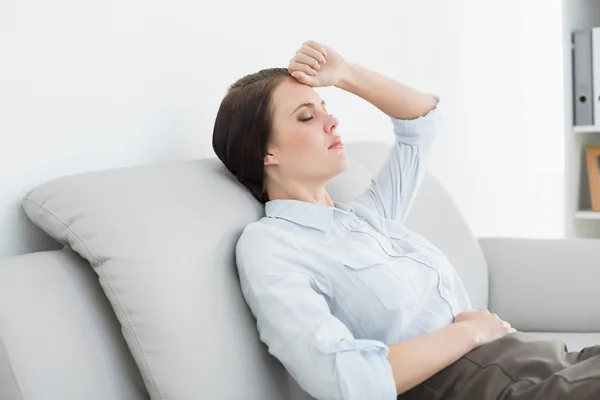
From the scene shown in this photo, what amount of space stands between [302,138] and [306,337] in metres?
0.45

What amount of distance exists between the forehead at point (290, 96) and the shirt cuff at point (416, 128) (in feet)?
0.99

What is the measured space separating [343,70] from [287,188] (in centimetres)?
28

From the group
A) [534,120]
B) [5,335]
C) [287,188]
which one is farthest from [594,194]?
[5,335]

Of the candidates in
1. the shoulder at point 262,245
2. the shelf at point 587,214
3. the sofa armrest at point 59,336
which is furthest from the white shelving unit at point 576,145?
the sofa armrest at point 59,336

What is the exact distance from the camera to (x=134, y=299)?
123 cm

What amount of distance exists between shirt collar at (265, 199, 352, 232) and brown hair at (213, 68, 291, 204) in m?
0.08

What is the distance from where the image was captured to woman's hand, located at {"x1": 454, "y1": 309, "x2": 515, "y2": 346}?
1432 millimetres

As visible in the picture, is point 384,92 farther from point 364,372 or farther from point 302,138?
point 364,372

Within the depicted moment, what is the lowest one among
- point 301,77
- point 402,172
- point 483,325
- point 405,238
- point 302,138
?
point 483,325

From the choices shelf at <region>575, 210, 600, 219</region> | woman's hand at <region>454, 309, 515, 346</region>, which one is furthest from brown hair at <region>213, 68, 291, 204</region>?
shelf at <region>575, 210, 600, 219</region>

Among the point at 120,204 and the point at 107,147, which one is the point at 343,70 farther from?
the point at 120,204

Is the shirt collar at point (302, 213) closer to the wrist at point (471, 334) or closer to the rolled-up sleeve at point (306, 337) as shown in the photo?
the rolled-up sleeve at point (306, 337)

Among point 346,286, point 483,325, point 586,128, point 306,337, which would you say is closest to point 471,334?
point 483,325

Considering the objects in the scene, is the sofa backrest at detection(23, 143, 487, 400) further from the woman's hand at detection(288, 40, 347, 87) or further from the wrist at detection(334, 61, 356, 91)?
the wrist at detection(334, 61, 356, 91)
